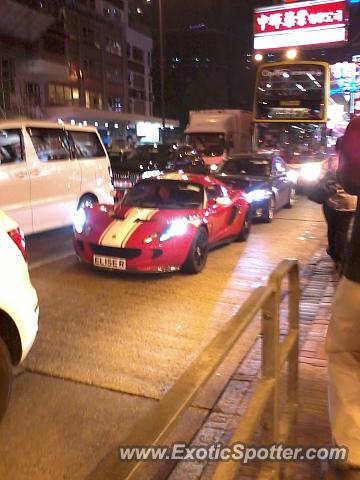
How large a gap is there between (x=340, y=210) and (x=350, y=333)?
164 inches

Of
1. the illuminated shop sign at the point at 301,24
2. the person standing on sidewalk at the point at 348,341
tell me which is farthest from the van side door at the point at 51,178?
the illuminated shop sign at the point at 301,24

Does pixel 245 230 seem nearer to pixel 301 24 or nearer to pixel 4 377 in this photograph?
pixel 4 377

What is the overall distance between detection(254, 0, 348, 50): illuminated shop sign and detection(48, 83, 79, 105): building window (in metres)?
15.1

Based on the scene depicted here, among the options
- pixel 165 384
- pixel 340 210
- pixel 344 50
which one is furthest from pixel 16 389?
pixel 344 50

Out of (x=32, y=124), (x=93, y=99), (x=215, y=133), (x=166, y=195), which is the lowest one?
(x=166, y=195)

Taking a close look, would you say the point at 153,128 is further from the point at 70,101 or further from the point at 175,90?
the point at 70,101

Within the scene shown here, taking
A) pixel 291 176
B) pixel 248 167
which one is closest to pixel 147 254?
pixel 248 167

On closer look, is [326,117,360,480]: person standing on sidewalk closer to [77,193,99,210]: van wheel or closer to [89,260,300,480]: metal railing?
[89,260,300,480]: metal railing

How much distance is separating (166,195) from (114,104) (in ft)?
137

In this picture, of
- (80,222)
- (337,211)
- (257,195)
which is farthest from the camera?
(257,195)

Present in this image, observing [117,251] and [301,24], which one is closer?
[117,251]

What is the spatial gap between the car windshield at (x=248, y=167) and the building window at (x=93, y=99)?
32.0 meters

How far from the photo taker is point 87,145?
414 inches

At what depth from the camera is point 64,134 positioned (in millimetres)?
9875
